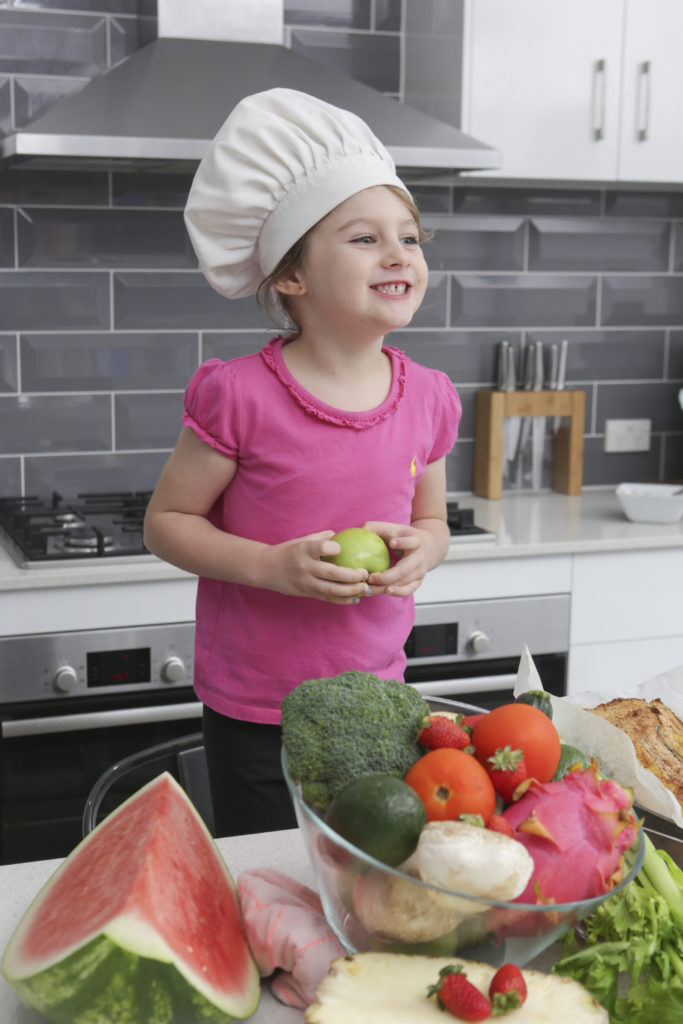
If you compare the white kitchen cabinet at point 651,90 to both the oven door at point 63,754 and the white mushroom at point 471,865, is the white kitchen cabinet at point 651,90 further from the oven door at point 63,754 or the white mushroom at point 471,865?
the white mushroom at point 471,865

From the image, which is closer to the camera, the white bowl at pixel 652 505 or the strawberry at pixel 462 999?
the strawberry at pixel 462 999

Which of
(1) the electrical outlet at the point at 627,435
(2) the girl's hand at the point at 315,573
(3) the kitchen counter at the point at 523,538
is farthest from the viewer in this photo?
(1) the electrical outlet at the point at 627,435

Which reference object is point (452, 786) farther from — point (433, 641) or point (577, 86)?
point (577, 86)

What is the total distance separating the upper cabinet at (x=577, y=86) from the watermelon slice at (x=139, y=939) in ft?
6.37

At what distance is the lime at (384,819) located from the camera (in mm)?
672

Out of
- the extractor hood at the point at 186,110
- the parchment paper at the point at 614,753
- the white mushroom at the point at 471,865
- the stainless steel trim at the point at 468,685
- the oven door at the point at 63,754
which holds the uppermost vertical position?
the extractor hood at the point at 186,110

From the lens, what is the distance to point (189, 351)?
263 centimetres

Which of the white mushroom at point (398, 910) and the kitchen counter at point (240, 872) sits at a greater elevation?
the white mushroom at point (398, 910)

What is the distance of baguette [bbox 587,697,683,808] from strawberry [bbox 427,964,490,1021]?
377mm

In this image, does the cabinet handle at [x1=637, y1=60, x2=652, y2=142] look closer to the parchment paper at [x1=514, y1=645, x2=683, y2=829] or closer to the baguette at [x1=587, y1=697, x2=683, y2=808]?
the baguette at [x1=587, y1=697, x2=683, y2=808]

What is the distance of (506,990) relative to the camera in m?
0.65

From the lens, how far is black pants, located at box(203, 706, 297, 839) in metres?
1.37

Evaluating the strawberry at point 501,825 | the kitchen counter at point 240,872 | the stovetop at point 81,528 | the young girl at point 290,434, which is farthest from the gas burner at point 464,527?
the strawberry at point 501,825

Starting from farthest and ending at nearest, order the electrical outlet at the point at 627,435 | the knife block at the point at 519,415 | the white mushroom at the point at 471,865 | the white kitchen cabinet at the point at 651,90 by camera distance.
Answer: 1. the electrical outlet at the point at 627,435
2. the knife block at the point at 519,415
3. the white kitchen cabinet at the point at 651,90
4. the white mushroom at the point at 471,865
